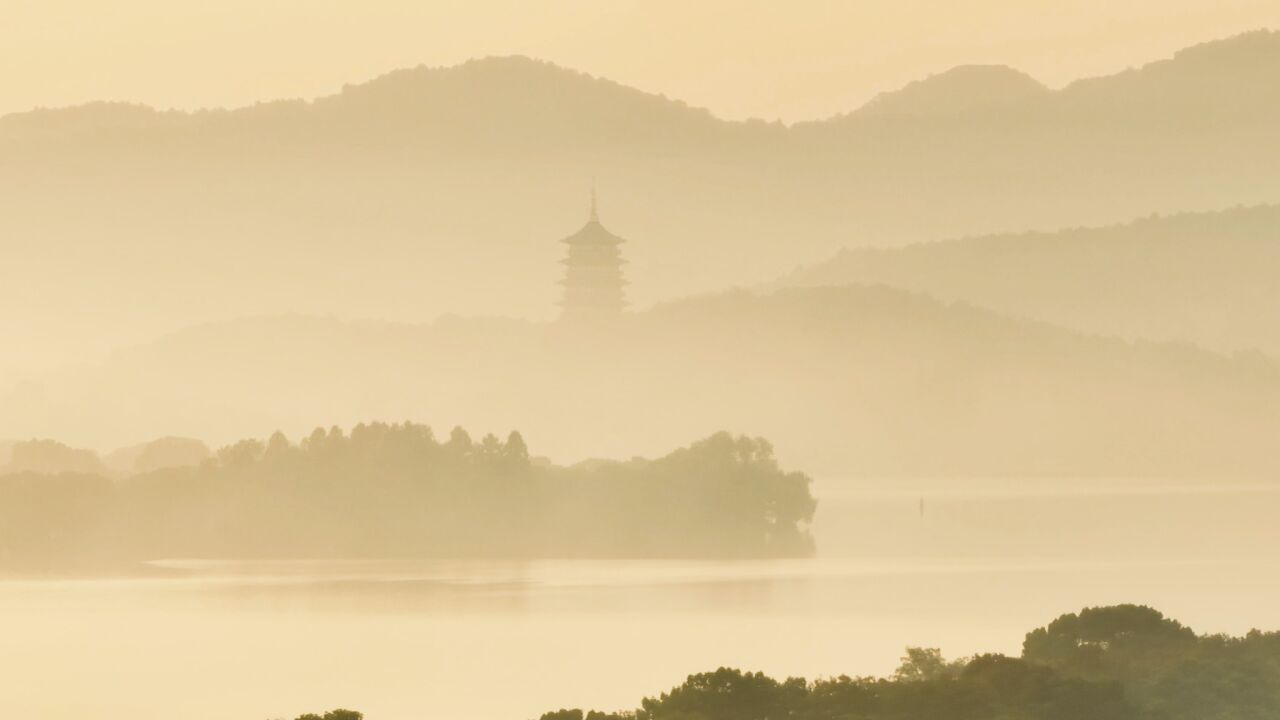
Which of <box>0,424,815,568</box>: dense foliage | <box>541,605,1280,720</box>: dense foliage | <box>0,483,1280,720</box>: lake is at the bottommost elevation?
<box>541,605,1280,720</box>: dense foliage

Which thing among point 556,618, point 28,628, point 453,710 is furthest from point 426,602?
point 453,710

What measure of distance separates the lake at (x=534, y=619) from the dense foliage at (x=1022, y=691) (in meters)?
12.6

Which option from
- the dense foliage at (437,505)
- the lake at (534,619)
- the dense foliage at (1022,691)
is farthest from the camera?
the dense foliage at (437,505)

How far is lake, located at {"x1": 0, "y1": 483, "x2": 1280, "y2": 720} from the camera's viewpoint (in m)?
54.5

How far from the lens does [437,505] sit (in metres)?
97.6

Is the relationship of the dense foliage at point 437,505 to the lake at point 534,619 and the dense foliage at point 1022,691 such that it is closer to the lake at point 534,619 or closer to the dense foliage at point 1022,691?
the lake at point 534,619

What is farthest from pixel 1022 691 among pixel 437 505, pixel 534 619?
pixel 437 505

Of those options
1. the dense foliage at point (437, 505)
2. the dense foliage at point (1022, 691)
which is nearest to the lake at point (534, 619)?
the dense foliage at point (437, 505)

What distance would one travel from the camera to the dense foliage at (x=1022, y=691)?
35.1 m

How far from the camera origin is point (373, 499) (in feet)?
321

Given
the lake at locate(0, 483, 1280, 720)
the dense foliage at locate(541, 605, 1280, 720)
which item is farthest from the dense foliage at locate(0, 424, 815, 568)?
the dense foliage at locate(541, 605, 1280, 720)

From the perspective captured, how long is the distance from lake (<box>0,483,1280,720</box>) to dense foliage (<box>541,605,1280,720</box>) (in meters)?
12.6

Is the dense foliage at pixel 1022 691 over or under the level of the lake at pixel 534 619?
under

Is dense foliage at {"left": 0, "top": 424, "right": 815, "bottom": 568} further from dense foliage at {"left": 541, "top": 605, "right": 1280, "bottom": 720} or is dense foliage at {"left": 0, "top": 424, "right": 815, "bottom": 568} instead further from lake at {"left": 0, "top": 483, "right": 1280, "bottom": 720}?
dense foliage at {"left": 541, "top": 605, "right": 1280, "bottom": 720}
